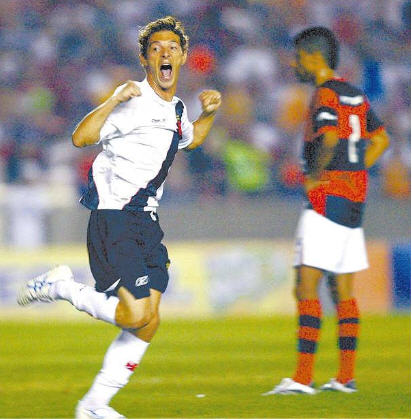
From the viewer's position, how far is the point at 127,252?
5715mm

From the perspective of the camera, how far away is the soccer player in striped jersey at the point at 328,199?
6.85 m

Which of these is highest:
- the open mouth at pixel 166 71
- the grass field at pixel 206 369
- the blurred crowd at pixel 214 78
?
the blurred crowd at pixel 214 78

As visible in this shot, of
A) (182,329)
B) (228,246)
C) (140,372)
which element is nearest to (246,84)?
(228,246)

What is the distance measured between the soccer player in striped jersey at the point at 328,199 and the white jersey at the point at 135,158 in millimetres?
1285

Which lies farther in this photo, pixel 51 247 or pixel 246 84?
pixel 246 84

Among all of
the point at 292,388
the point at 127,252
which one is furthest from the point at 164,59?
the point at 292,388

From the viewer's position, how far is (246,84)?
51.2ft

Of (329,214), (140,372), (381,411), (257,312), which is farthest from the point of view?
(257,312)

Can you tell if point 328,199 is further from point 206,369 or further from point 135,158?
point 206,369

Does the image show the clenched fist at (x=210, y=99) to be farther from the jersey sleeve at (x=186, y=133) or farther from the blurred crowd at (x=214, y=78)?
the blurred crowd at (x=214, y=78)

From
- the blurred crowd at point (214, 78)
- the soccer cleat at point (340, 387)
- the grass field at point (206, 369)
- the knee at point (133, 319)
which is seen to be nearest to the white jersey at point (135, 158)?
the knee at point (133, 319)

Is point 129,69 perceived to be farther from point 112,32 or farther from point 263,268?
point 263,268

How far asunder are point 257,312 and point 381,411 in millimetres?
7134

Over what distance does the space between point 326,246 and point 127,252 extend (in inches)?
64.0
